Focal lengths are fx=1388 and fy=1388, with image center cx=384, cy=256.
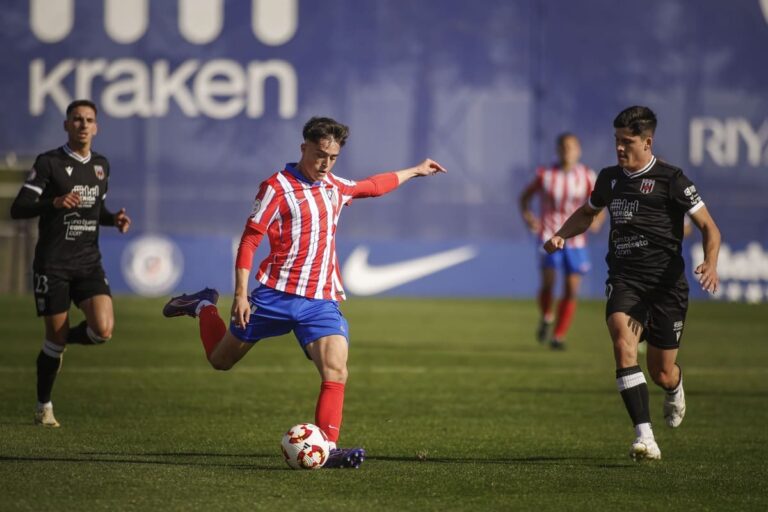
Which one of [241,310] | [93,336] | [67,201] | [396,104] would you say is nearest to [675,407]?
[241,310]

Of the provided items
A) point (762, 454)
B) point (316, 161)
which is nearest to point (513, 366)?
point (762, 454)

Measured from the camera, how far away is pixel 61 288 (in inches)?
368

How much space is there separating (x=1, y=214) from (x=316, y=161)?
59.5ft

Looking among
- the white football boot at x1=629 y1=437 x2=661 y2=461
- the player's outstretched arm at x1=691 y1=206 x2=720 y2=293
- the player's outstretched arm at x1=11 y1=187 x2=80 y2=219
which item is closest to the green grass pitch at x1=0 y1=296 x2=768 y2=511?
the white football boot at x1=629 y1=437 x2=661 y2=461

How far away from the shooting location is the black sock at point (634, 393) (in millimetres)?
7891

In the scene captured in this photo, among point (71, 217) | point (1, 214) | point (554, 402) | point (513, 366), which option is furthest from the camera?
point (1, 214)

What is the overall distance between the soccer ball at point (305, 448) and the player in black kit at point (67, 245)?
248 cm

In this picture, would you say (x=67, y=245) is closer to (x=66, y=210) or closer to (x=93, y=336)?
(x=66, y=210)

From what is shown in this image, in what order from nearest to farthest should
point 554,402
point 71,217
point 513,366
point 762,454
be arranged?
point 762,454 → point 71,217 → point 554,402 → point 513,366

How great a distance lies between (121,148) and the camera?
2603 centimetres

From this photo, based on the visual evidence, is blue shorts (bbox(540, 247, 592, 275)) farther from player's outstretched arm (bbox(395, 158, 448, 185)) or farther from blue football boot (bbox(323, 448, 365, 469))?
blue football boot (bbox(323, 448, 365, 469))

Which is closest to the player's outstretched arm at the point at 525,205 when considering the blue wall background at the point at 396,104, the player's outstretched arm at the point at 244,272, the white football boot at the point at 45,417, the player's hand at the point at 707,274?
the white football boot at the point at 45,417

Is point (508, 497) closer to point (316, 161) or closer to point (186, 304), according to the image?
point (316, 161)

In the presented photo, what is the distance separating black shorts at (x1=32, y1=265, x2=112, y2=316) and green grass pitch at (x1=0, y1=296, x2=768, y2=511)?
0.81 meters
